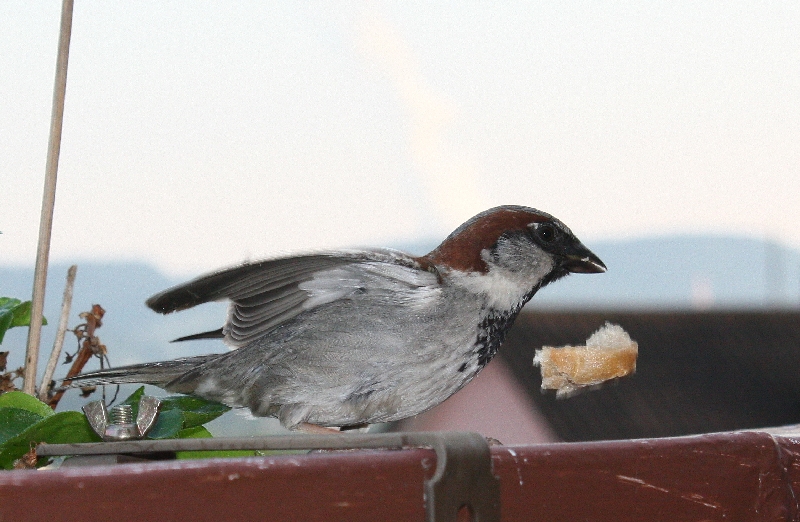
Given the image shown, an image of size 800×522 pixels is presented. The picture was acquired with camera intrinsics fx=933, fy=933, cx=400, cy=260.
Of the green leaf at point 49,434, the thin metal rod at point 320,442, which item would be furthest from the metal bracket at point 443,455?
the green leaf at point 49,434

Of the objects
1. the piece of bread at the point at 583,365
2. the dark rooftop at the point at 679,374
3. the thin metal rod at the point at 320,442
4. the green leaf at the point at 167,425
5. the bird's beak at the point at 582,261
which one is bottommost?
the dark rooftop at the point at 679,374

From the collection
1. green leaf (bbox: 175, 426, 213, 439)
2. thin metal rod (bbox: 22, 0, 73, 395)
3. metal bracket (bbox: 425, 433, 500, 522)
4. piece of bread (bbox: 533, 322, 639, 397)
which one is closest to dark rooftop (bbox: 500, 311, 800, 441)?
piece of bread (bbox: 533, 322, 639, 397)

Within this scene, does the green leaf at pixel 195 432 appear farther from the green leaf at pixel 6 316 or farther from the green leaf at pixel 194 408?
the green leaf at pixel 6 316

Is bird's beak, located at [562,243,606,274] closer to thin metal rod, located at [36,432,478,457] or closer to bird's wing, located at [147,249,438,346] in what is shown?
bird's wing, located at [147,249,438,346]

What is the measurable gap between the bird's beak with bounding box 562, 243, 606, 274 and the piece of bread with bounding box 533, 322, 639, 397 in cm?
9

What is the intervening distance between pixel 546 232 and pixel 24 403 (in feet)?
1.81

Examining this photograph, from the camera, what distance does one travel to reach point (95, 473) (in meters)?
0.38

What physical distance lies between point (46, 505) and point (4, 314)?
1.67ft

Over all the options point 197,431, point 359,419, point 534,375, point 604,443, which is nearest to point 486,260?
point 359,419

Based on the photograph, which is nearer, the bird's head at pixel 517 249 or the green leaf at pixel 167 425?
the green leaf at pixel 167 425

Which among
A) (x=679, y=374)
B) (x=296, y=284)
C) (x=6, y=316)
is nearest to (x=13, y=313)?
(x=6, y=316)

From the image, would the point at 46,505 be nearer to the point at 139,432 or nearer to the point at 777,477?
the point at 139,432

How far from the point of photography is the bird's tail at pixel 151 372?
38.3 inches

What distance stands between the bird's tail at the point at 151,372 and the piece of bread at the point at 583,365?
1.20 feet
